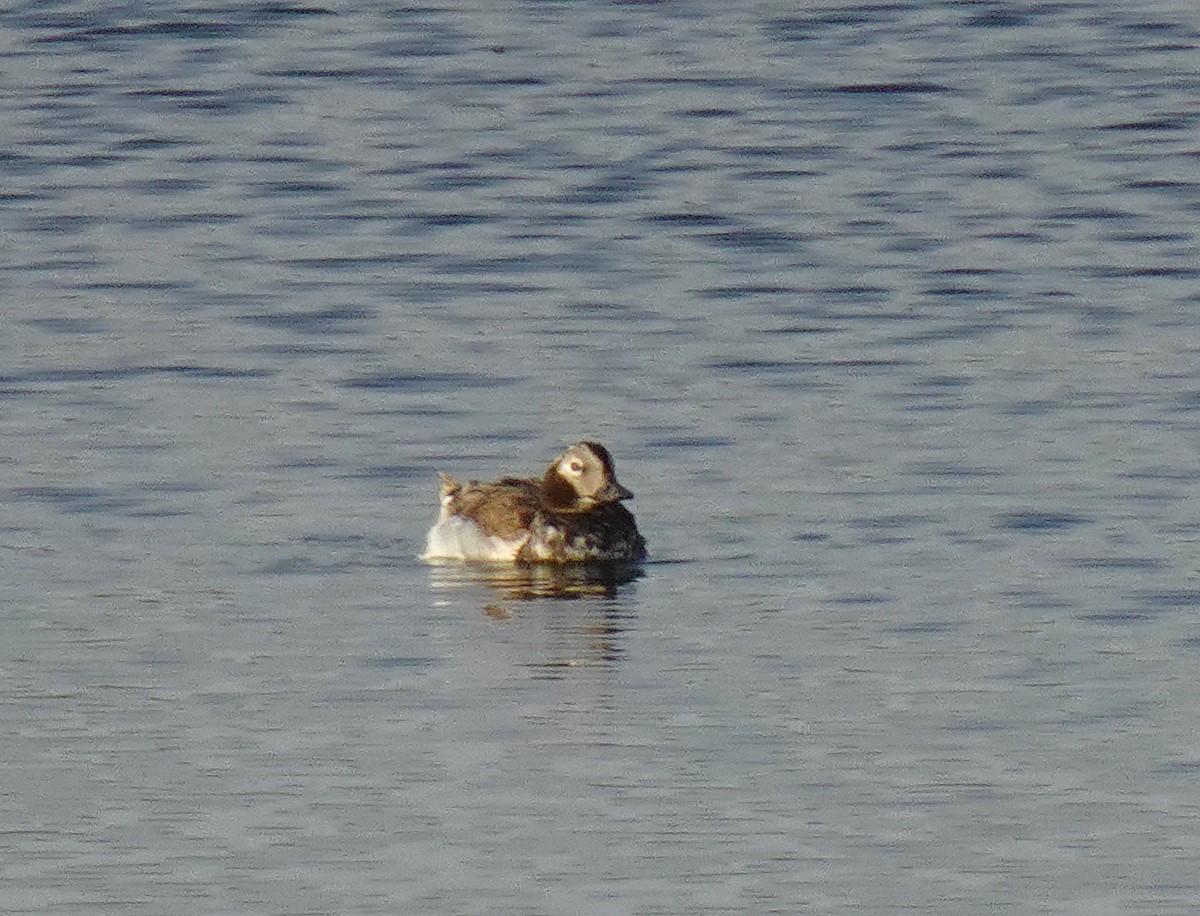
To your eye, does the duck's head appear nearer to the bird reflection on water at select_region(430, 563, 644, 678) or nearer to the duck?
the duck

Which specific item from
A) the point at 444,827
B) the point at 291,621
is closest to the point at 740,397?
the point at 291,621

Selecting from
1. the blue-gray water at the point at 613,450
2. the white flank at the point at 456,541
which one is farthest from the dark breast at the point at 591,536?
the white flank at the point at 456,541

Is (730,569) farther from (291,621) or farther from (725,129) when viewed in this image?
(725,129)

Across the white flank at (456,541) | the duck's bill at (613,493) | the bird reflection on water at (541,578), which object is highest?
the duck's bill at (613,493)

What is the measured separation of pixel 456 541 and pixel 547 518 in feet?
2.79

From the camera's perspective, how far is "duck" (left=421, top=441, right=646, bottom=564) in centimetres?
1580

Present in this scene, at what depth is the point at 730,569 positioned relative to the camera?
48.4ft

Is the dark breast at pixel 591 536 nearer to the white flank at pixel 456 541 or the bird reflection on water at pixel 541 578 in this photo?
the bird reflection on water at pixel 541 578

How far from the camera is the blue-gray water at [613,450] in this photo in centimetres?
1065

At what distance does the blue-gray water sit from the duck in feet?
0.67

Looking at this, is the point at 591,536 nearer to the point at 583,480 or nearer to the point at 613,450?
the point at 583,480

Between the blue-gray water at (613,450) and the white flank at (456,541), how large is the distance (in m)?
0.17

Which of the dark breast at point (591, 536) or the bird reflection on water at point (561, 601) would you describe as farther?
the dark breast at point (591, 536)

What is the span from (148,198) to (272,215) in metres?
1.05
